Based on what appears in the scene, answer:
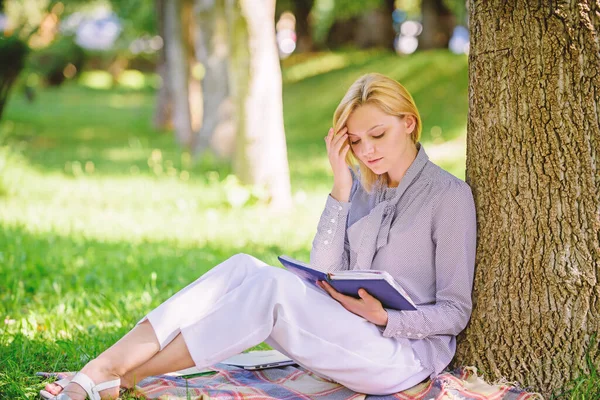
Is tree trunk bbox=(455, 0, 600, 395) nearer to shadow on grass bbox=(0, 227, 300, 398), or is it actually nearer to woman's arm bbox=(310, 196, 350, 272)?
woman's arm bbox=(310, 196, 350, 272)

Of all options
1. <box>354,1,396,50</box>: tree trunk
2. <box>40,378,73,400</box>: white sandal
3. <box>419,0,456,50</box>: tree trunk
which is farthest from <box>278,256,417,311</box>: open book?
<box>354,1,396,50</box>: tree trunk

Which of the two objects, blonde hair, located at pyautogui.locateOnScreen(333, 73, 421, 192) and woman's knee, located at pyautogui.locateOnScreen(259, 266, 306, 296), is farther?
blonde hair, located at pyautogui.locateOnScreen(333, 73, 421, 192)

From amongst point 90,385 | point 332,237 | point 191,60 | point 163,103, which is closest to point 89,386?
point 90,385

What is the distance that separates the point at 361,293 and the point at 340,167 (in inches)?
28.7

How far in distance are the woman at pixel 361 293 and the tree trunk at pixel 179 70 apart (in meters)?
12.7

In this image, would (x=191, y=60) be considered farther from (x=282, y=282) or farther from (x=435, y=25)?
(x=282, y=282)

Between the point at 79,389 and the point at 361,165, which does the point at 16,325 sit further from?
the point at 361,165

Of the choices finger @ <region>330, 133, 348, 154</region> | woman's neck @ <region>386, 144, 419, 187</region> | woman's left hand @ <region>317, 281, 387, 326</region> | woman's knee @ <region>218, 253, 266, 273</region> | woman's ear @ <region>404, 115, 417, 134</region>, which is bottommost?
woman's left hand @ <region>317, 281, 387, 326</region>

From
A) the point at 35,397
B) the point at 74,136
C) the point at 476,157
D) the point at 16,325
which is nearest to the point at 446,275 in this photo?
the point at 476,157

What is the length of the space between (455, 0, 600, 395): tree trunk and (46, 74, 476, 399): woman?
146 millimetres

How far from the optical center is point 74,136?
18844 mm

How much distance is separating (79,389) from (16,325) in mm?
1707

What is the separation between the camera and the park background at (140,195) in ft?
15.7

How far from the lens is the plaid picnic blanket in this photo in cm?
323
